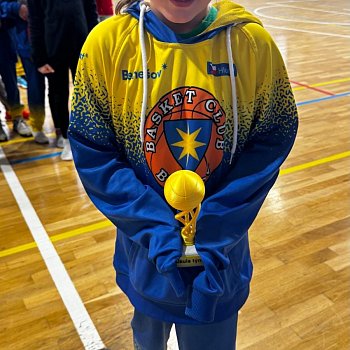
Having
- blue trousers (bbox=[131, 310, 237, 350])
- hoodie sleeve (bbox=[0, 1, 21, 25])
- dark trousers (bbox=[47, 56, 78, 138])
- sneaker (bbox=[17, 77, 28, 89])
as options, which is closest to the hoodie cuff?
blue trousers (bbox=[131, 310, 237, 350])

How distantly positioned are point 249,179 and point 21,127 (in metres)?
2.95

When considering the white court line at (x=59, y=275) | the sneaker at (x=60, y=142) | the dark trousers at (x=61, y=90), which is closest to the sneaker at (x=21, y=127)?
the sneaker at (x=60, y=142)

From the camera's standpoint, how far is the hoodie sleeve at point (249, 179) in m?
0.80

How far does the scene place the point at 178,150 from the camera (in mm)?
876

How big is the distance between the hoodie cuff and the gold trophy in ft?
0.20

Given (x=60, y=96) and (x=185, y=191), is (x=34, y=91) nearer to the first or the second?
(x=60, y=96)

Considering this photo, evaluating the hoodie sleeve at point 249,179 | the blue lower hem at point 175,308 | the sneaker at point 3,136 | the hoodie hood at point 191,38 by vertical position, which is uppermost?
the hoodie hood at point 191,38

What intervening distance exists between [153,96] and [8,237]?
5.42ft

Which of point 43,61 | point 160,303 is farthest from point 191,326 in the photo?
point 43,61

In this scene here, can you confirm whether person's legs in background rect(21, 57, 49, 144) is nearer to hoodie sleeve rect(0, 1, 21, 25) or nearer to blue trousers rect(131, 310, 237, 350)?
hoodie sleeve rect(0, 1, 21, 25)

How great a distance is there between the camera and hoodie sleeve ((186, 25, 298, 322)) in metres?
0.80

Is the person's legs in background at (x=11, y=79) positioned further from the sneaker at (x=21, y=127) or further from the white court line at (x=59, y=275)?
the white court line at (x=59, y=275)

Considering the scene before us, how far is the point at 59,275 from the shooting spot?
76.4 inches

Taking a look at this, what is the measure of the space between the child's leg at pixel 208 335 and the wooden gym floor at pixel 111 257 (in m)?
0.66
